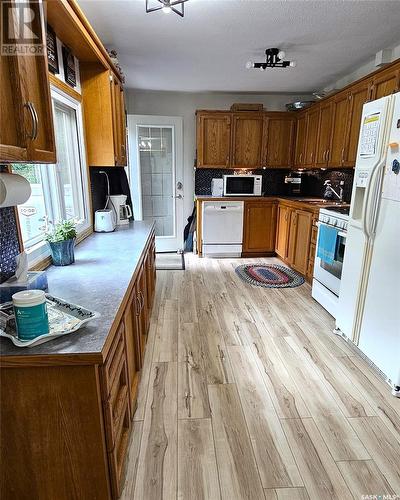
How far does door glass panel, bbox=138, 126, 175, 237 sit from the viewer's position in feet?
15.0

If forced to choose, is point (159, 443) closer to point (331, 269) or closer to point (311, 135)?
point (331, 269)

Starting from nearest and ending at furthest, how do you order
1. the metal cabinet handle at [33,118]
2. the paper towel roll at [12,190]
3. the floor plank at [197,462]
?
the metal cabinet handle at [33,118] < the paper towel roll at [12,190] < the floor plank at [197,462]

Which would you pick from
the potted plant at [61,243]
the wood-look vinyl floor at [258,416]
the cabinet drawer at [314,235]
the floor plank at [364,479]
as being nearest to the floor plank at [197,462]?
the wood-look vinyl floor at [258,416]

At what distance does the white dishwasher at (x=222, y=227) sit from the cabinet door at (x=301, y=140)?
112 centimetres

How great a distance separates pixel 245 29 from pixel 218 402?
2892 millimetres

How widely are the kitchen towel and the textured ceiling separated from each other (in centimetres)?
168

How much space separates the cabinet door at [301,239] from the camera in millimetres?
3545

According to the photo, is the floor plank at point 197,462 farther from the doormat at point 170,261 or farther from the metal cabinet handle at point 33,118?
the doormat at point 170,261

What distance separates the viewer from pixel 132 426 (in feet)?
5.21

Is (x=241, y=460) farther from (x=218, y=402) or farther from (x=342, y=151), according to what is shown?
(x=342, y=151)

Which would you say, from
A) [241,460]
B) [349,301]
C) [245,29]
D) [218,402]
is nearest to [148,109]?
[245,29]

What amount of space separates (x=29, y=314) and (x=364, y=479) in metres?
1.59

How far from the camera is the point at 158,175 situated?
475cm

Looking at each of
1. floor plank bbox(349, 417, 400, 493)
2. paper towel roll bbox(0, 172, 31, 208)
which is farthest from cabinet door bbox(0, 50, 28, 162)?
floor plank bbox(349, 417, 400, 493)
